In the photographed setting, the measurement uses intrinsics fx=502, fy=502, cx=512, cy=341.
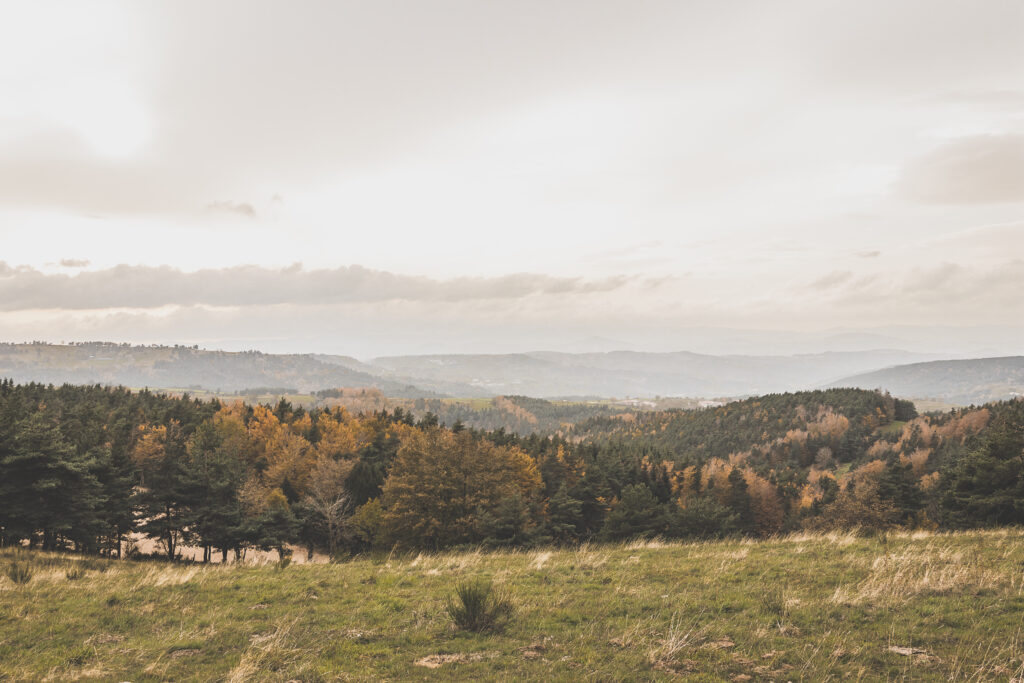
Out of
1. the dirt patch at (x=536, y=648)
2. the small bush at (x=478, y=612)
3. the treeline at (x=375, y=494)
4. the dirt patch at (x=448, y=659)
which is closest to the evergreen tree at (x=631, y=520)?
the treeline at (x=375, y=494)

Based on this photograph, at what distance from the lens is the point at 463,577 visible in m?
15.8

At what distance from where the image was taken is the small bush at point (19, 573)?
1584 cm

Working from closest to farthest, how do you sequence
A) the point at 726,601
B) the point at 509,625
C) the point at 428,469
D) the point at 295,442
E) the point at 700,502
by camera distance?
the point at 509,625
the point at 726,601
the point at 428,469
the point at 700,502
the point at 295,442

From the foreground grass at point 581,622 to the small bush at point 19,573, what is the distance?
0.46 metres

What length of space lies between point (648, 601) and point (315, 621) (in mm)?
7860

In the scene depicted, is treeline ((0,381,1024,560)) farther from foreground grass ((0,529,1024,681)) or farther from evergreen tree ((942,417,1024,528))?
foreground grass ((0,529,1024,681))

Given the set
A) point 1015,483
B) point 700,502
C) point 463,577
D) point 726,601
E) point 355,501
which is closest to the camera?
point 726,601

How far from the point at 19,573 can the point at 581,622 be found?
18.3 metres

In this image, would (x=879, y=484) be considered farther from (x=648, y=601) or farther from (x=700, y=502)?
(x=648, y=601)

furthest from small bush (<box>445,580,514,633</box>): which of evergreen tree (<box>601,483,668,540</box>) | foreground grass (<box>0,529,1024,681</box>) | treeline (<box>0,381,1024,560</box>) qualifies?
evergreen tree (<box>601,483,668,540</box>)

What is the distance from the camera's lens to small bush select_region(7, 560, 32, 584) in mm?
15841

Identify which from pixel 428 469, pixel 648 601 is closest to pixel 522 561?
pixel 648 601

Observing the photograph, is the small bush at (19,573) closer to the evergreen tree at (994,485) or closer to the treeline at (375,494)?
the treeline at (375,494)

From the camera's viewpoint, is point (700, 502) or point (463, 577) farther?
point (700, 502)
